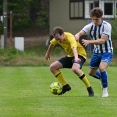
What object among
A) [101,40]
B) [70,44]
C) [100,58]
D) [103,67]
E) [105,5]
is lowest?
[103,67]

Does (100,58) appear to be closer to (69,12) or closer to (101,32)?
(101,32)

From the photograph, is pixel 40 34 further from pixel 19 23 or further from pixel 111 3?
pixel 111 3

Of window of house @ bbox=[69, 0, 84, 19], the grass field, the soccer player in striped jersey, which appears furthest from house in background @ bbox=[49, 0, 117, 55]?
the soccer player in striped jersey

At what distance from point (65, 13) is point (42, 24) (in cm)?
1003

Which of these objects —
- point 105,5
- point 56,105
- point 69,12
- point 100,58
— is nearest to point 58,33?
point 100,58

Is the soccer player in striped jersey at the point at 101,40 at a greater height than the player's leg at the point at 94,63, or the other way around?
the soccer player in striped jersey at the point at 101,40

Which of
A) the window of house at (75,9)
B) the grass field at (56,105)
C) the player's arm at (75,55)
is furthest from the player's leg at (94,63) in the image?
the window of house at (75,9)

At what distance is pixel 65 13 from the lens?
45031 millimetres

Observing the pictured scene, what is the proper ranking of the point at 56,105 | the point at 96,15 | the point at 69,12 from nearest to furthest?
1. the point at 56,105
2. the point at 96,15
3. the point at 69,12

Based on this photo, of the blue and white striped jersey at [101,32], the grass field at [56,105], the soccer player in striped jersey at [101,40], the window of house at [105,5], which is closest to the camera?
the grass field at [56,105]

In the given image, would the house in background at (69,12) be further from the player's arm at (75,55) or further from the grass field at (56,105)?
the player's arm at (75,55)

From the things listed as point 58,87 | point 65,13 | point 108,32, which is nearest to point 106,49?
point 108,32

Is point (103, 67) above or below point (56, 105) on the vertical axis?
above

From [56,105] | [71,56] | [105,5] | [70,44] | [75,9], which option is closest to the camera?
[56,105]
